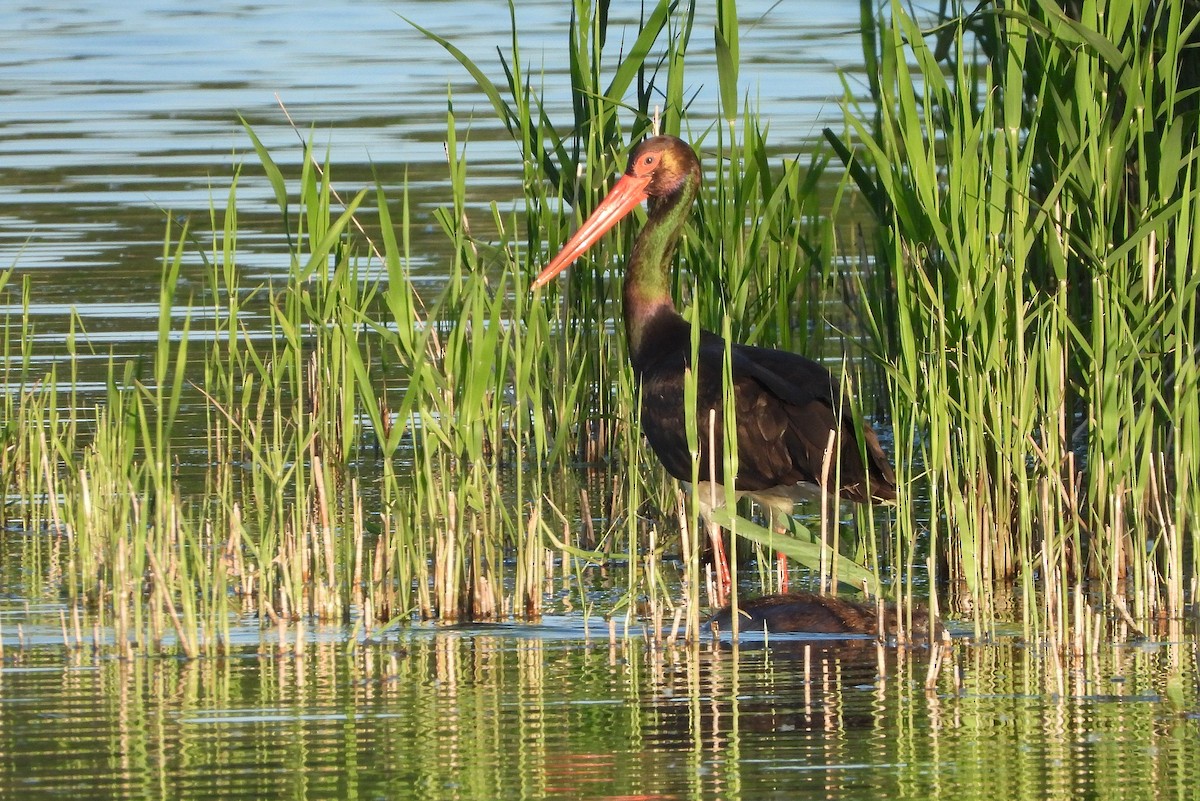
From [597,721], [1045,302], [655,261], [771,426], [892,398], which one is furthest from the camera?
[655,261]

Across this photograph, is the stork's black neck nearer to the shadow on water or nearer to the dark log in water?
the dark log in water

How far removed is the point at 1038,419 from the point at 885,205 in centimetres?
81

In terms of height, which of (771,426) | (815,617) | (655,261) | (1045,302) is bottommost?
(815,617)

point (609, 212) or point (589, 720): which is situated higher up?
point (609, 212)

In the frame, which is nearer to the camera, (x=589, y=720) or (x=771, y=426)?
A: (x=589, y=720)

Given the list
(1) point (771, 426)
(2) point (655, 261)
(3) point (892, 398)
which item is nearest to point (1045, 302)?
(3) point (892, 398)

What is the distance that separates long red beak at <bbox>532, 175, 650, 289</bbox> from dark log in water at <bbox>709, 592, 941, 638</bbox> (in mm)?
1746

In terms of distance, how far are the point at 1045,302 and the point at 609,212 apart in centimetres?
175

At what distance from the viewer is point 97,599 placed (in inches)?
253

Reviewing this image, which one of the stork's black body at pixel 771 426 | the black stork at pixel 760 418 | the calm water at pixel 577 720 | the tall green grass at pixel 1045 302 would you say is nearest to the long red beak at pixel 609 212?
the black stork at pixel 760 418

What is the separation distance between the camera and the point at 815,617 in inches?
238

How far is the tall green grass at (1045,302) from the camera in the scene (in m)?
6.20

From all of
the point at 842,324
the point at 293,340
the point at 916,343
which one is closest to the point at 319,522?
the point at 293,340

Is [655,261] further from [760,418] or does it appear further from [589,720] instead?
[589,720]
